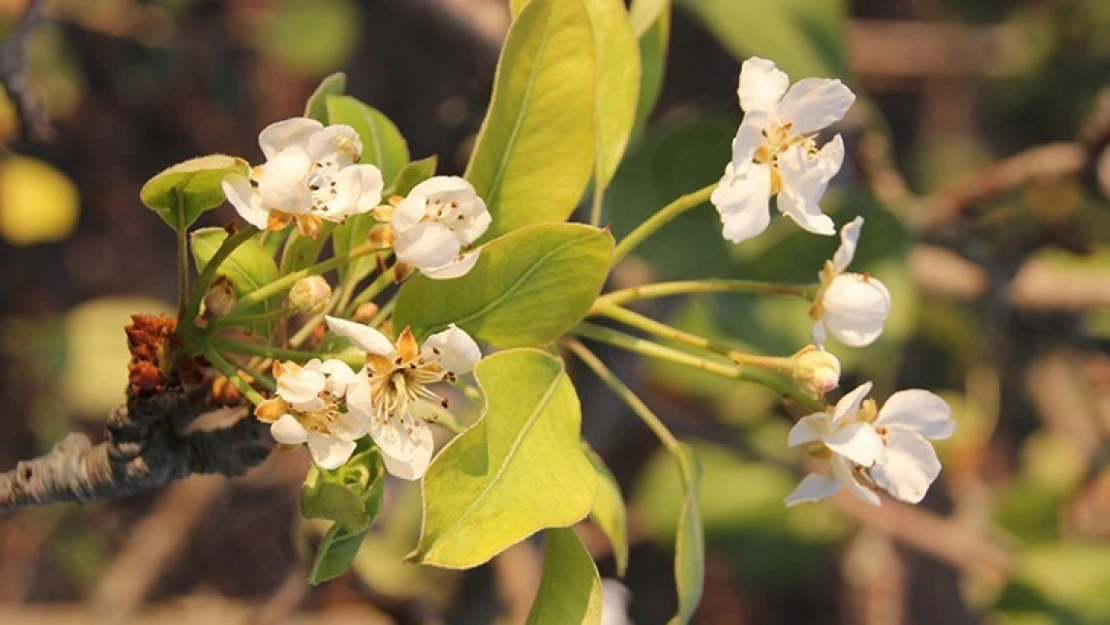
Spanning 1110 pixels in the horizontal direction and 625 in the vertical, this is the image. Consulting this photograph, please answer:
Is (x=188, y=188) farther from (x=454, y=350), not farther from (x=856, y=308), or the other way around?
(x=856, y=308)

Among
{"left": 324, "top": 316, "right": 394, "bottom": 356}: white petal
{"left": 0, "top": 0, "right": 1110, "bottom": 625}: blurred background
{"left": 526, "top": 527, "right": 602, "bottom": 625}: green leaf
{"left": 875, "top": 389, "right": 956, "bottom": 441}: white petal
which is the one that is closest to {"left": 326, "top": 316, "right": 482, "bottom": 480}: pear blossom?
{"left": 324, "top": 316, "right": 394, "bottom": 356}: white petal

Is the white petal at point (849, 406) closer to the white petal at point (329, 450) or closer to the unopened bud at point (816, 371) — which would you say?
the unopened bud at point (816, 371)

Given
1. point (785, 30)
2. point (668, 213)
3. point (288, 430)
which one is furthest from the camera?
point (785, 30)

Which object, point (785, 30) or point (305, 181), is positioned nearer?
point (305, 181)

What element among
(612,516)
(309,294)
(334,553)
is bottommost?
(612,516)

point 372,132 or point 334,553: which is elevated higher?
point 372,132

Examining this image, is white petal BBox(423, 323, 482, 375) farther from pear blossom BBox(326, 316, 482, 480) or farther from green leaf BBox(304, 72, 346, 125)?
green leaf BBox(304, 72, 346, 125)

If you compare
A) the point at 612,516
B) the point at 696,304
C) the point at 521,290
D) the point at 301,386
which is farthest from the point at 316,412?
the point at 696,304

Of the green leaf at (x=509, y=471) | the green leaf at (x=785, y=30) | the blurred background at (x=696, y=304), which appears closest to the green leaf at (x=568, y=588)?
the green leaf at (x=509, y=471)
